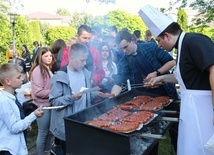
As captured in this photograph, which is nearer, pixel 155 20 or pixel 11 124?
pixel 11 124

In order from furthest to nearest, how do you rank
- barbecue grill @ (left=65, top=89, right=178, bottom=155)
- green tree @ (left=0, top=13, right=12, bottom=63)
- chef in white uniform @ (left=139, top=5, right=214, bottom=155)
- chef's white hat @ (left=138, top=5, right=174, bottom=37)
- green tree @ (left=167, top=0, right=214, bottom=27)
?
green tree @ (left=0, top=13, right=12, bottom=63), green tree @ (left=167, top=0, right=214, bottom=27), chef's white hat @ (left=138, top=5, right=174, bottom=37), chef in white uniform @ (left=139, top=5, right=214, bottom=155), barbecue grill @ (left=65, top=89, right=178, bottom=155)

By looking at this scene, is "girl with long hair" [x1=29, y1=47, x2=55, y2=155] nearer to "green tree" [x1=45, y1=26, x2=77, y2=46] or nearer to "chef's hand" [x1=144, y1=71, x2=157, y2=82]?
"chef's hand" [x1=144, y1=71, x2=157, y2=82]

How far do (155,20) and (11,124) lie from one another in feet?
6.40

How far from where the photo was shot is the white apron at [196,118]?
231 centimetres

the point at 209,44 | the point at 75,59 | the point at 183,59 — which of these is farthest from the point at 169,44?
the point at 75,59

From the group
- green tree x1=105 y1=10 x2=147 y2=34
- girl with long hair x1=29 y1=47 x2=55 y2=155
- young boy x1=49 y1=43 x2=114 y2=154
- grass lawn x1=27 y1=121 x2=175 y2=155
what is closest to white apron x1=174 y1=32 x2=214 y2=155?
young boy x1=49 y1=43 x2=114 y2=154

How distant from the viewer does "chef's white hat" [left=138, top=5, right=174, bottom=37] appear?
2.51 m


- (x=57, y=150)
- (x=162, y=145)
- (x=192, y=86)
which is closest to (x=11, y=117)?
(x=57, y=150)

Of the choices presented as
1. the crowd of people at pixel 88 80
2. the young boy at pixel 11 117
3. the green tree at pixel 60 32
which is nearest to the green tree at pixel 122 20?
the crowd of people at pixel 88 80

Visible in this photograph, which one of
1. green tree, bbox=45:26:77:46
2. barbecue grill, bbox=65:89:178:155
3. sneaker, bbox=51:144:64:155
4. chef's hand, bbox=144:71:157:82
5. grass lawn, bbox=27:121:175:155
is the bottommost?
grass lawn, bbox=27:121:175:155

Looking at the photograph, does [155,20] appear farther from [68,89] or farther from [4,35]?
[4,35]

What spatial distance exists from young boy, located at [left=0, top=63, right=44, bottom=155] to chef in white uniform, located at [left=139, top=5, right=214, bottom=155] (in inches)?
59.4

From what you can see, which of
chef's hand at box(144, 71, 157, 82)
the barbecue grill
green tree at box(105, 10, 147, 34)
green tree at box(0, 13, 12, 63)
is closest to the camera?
the barbecue grill

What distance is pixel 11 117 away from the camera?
2.37 metres
